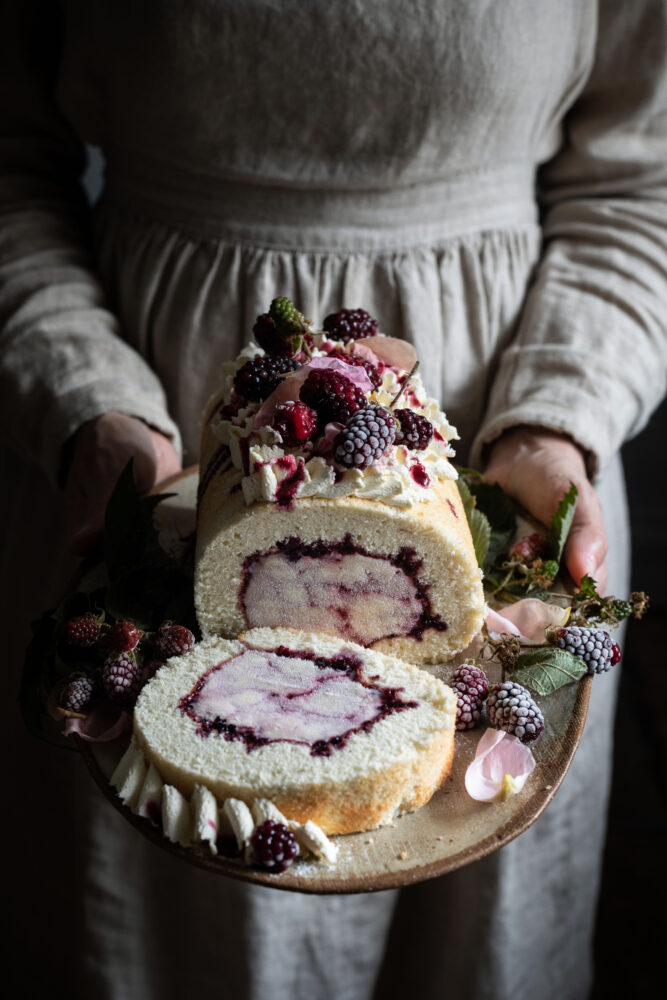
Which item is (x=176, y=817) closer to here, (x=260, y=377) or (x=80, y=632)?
(x=80, y=632)

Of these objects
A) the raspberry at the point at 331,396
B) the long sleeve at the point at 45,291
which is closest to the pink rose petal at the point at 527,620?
the raspberry at the point at 331,396

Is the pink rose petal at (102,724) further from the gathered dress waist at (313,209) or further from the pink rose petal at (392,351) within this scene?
the gathered dress waist at (313,209)

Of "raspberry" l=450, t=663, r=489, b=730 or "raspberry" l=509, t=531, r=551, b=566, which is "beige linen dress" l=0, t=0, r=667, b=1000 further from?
"raspberry" l=450, t=663, r=489, b=730

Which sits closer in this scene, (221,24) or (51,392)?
(221,24)

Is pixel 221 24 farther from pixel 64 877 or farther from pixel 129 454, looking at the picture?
pixel 64 877

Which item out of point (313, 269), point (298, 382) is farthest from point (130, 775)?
point (313, 269)

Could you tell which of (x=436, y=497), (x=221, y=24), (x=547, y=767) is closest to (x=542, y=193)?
(x=221, y=24)

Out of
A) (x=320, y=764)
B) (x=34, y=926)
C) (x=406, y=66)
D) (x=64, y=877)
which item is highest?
(x=406, y=66)
